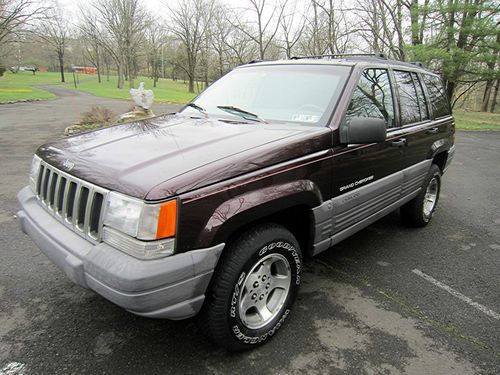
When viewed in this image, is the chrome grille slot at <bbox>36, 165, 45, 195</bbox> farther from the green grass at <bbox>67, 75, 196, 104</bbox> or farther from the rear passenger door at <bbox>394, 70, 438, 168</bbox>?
the green grass at <bbox>67, 75, 196, 104</bbox>

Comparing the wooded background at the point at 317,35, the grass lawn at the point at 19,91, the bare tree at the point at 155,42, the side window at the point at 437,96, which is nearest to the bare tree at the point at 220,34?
the wooded background at the point at 317,35

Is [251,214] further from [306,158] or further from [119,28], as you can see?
[119,28]

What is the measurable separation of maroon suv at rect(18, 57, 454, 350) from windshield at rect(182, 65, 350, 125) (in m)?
0.01

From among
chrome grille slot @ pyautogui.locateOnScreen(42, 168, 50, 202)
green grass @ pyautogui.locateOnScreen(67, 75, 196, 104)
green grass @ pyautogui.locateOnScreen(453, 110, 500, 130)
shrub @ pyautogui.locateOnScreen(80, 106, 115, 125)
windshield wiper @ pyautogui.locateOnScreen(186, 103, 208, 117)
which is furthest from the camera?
green grass @ pyautogui.locateOnScreen(67, 75, 196, 104)

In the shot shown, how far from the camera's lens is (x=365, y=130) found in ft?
8.88

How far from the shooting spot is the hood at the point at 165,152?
2000mm

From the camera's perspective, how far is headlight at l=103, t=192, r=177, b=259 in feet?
6.19

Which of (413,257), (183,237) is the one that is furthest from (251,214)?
(413,257)

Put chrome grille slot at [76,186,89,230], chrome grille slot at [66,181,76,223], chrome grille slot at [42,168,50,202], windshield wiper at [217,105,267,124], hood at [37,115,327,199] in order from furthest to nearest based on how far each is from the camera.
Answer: windshield wiper at [217,105,267,124] < chrome grille slot at [42,168,50,202] < chrome grille slot at [66,181,76,223] < chrome grille slot at [76,186,89,230] < hood at [37,115,327,199]

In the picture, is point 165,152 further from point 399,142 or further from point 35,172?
point 399,142

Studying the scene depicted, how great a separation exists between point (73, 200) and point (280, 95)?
1.88 metres

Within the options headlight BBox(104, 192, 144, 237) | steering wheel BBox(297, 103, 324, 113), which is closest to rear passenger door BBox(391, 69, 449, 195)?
steering wheel BBox(297, 103, 324, 113)

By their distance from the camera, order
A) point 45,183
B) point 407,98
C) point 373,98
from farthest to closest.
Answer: point 407,98 < point 373,98 < point 45,183

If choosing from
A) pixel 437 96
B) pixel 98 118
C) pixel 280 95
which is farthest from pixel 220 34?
pixel 280 95
